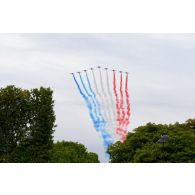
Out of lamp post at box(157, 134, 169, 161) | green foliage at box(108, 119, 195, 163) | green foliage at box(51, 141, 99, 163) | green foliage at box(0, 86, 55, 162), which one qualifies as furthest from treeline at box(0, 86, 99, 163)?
lamp post at box(157, 134, 169, 161)

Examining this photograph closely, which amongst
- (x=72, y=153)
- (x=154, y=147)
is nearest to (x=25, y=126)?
(x=72, y=153)

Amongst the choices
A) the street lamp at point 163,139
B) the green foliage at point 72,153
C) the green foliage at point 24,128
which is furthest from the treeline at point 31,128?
the green foliage at point 72,153

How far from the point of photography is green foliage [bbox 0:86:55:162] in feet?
119

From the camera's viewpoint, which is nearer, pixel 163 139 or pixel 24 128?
pixel 163 139

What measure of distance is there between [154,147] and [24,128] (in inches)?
383

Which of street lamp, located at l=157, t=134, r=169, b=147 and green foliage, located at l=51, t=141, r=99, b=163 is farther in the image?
green foliage, located at l=51, t=141, r=99, b=163

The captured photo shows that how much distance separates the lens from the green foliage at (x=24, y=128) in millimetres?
36375

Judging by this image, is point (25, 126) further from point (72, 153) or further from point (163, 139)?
point (163, 139)

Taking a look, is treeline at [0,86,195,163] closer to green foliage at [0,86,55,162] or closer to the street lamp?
green foliage at [0,86,55,162]

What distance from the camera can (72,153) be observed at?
142 ft

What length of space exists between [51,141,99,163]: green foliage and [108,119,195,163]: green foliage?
696cm
